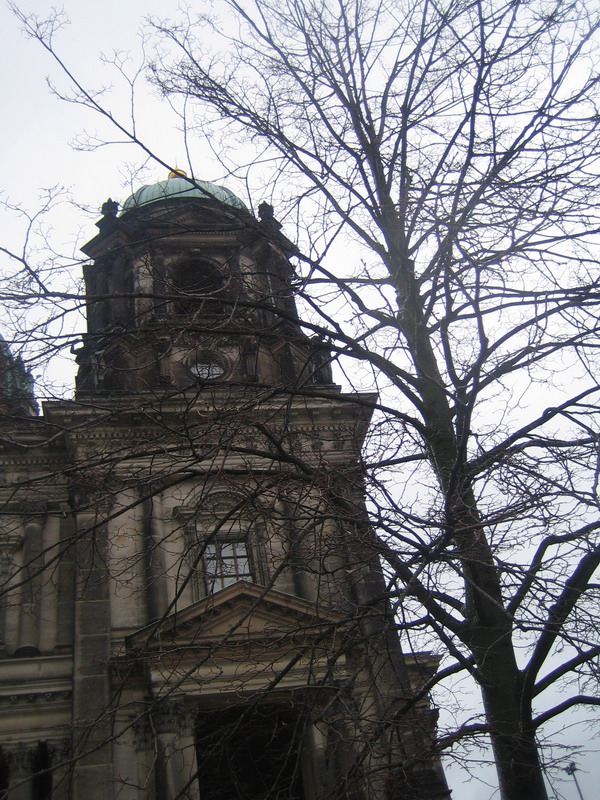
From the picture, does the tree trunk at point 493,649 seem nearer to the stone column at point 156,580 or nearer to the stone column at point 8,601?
the stone column at point 156,580

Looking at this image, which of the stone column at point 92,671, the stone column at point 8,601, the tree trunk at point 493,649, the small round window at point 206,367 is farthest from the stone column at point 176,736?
the tree trunk at point 493,649

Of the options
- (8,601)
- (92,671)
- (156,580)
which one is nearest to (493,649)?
(156,580)

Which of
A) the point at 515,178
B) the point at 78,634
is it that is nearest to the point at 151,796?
the point at 78,634

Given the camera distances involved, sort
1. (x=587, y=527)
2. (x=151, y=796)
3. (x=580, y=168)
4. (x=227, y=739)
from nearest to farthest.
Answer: (x=587, y=527) → (x=227, y=739) → (x=580, y=168) → (x=151, y=796)

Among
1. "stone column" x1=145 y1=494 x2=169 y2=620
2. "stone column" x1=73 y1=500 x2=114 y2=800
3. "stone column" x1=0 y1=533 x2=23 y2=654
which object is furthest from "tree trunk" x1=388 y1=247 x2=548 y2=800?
"stone column" x1=0 y1=533 x2=23 y2=654

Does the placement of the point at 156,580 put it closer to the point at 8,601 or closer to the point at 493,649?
the point at 8,601

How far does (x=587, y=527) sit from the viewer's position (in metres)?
6.11

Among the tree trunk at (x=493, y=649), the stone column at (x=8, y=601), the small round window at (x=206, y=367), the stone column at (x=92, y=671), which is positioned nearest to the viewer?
the tree trunk at (x=493, y=649)

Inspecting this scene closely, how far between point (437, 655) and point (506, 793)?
154cm

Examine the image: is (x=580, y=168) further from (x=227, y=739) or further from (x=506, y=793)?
(x=227, y=739)

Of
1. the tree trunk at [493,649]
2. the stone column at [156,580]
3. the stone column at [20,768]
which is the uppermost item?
the stone column at [156,580]

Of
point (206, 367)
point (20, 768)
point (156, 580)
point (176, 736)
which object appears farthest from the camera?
point (206, 367)

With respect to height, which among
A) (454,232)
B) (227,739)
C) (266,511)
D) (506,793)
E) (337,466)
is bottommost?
(506,793)

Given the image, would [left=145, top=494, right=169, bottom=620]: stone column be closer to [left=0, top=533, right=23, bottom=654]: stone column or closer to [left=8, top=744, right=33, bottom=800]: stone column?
[left=0, top=533, right=23, bottom=654]: stone column
